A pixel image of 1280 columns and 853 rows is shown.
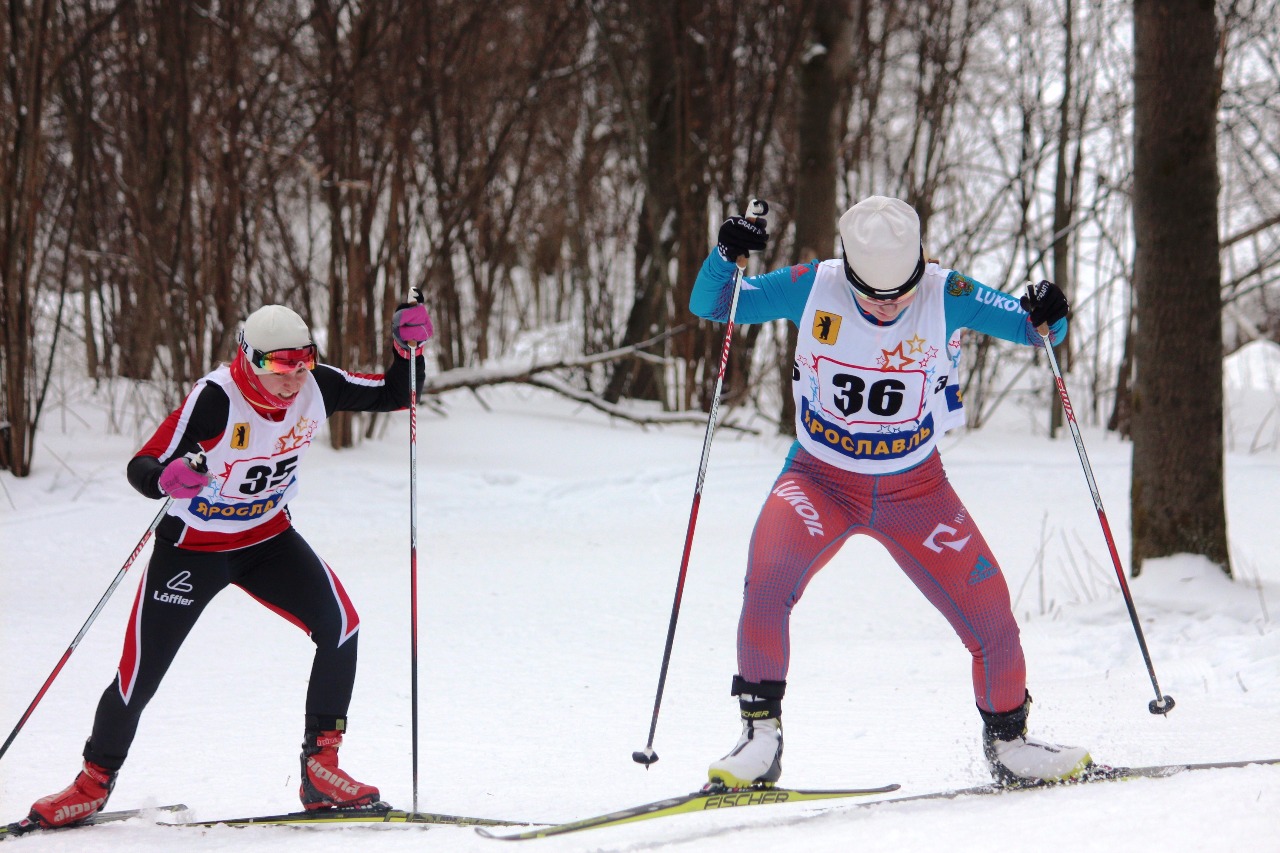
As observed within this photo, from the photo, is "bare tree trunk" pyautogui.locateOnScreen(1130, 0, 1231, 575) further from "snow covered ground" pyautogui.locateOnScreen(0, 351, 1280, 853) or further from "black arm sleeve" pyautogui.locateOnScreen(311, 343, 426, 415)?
"black arm sleeve" pyautogui.locateOnScreen(311, 343, 426, 415)

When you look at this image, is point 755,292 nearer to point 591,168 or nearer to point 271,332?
point 271,332

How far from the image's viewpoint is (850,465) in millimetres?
2957

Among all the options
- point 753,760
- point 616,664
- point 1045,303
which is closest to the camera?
point 753,760

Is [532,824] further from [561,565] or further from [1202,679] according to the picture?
[561,565]

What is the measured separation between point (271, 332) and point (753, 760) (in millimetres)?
1730

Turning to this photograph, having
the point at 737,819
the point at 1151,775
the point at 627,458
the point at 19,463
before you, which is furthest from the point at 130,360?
the point at 1151,775

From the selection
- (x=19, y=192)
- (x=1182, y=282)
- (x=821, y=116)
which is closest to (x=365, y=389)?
(x=1182, y=282)

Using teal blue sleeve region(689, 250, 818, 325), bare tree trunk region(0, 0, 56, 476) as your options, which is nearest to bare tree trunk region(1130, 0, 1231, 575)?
teal blue sleeve region(689, 250, 818, 325)

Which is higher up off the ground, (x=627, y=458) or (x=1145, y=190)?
(x=1145, y=190)

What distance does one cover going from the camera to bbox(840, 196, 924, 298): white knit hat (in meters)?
2.78

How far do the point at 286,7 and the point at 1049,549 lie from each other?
9104 mm

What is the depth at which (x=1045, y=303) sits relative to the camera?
2.90m

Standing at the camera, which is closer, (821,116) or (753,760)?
(753,760)

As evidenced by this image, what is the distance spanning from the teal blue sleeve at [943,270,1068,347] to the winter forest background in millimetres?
2571
